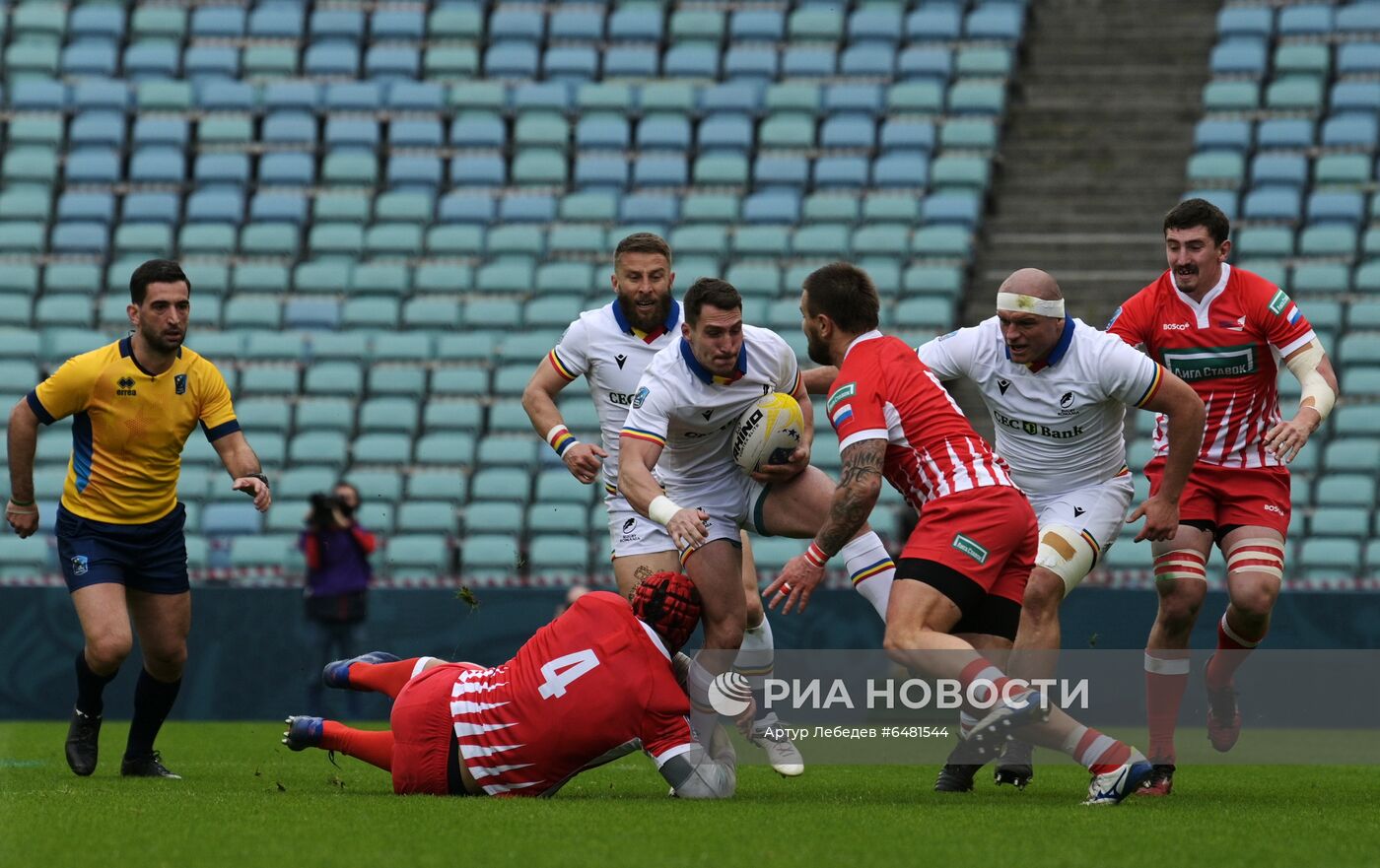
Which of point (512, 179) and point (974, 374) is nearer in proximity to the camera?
point (974, 374)

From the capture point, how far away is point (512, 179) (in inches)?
853

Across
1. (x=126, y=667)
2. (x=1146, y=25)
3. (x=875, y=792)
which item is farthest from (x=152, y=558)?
(x=1146, y=25)

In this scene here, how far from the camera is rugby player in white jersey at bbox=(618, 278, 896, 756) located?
835cm

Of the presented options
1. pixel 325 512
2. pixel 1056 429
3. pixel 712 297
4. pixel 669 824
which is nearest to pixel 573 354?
pixel 712 297

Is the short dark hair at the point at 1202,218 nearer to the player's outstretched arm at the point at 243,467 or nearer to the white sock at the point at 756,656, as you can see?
the white sock at the point at 756,656

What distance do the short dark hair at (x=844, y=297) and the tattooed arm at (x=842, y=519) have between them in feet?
2.08

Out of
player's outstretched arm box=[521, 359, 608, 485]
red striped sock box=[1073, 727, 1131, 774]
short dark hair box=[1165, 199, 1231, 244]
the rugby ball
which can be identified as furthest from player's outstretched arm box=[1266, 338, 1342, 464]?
player's outstretched arm box=[521, 359, 608, 485]

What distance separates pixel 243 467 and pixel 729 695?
264cm

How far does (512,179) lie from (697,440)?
13188 mm

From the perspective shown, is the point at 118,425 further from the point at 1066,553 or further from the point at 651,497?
the point at 1066,553

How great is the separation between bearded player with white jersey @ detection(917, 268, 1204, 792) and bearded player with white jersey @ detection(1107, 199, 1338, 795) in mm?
420

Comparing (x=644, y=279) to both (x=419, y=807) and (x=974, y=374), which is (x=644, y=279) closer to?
(x=974, y=374)

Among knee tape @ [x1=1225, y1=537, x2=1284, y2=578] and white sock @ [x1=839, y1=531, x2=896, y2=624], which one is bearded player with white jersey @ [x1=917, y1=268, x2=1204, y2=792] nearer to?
knee tape @ [x1=1225, y1=537, x2=1284, y2=578]

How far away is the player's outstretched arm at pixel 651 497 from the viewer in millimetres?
7738
